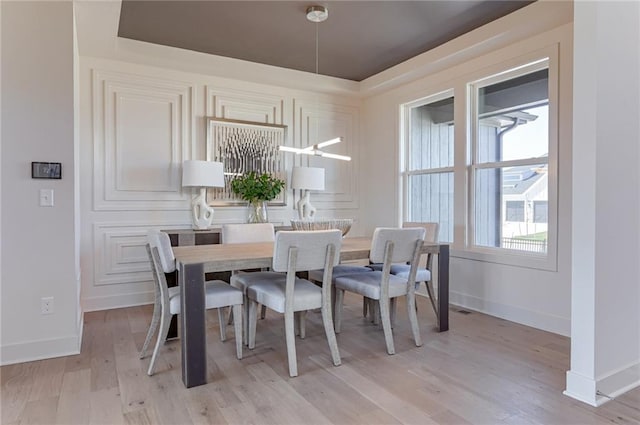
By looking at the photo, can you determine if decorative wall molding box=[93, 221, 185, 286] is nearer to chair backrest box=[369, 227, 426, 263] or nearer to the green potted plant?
the green potted plant

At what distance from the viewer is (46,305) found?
272 centimetres

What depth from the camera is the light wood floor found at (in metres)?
1.98

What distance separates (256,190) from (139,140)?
1289mm

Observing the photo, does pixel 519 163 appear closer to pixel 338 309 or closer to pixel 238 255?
pixel 338 309

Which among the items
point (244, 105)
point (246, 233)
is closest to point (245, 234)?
point (246, 233)

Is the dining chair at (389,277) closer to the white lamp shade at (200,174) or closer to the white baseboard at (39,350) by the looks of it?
the white lamp shade at (200,174)

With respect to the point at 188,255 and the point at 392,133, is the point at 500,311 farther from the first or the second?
the point at 188,255

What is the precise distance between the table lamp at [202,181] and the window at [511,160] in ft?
8.52

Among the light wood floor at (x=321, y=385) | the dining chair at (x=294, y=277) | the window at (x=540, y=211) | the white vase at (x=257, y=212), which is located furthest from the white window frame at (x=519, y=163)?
the white vase at (x=257, y=212)

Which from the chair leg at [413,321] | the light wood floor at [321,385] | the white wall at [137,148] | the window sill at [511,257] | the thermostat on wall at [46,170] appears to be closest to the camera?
the light wood floor at [321,385]

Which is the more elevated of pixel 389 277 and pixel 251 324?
pixel 389 277

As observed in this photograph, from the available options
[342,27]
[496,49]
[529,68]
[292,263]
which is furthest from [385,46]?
[292,263]

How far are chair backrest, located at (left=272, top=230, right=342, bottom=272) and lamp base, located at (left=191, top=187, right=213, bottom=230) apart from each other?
2027 millimetres

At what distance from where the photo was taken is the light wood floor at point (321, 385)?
198 centimetres
